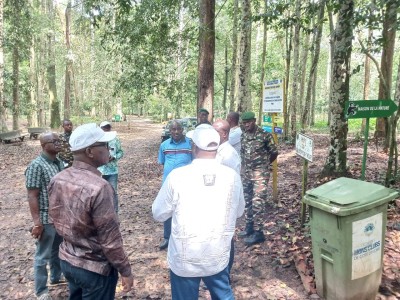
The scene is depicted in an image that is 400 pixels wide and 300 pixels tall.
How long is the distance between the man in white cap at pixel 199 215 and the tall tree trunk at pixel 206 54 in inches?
252

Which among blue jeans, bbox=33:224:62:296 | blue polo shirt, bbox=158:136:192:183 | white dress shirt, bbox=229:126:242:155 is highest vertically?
white dress shirt, bbox=229:126:242:155

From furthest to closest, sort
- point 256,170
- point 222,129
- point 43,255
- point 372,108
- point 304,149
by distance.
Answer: point 256,170
point 304,149
point 372,108
point 222,129
point 43,255

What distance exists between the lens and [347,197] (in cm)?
323

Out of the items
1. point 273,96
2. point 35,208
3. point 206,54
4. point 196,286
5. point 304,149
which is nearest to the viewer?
point 196,286

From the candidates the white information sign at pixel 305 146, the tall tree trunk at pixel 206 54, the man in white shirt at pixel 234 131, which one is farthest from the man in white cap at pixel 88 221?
the tall tree trunk at pixel 206 54

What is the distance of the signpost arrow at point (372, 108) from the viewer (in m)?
4.79

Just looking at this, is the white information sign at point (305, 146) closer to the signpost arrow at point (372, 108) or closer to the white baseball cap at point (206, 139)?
the signpost arrow at point (372, 108)

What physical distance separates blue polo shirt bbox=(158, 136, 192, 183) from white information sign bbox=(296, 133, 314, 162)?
1.63 metres

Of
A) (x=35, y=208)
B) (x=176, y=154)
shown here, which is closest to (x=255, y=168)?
(x=176, y=154)

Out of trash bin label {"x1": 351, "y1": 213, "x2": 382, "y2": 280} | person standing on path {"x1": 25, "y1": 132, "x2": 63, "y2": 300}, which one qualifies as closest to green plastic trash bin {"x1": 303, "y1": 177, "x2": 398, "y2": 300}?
trash bin label {"x1": 351, "y1": 213, "x2": 382, "y2": 280}

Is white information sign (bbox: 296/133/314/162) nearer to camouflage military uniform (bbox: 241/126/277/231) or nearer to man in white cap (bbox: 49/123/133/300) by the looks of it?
camouflage military uniform (bbox: 241/126/277/231)

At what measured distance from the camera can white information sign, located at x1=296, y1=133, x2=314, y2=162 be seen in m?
4.80

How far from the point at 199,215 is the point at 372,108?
140 inches

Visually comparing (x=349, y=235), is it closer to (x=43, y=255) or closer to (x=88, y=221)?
(x=88, y=221)
